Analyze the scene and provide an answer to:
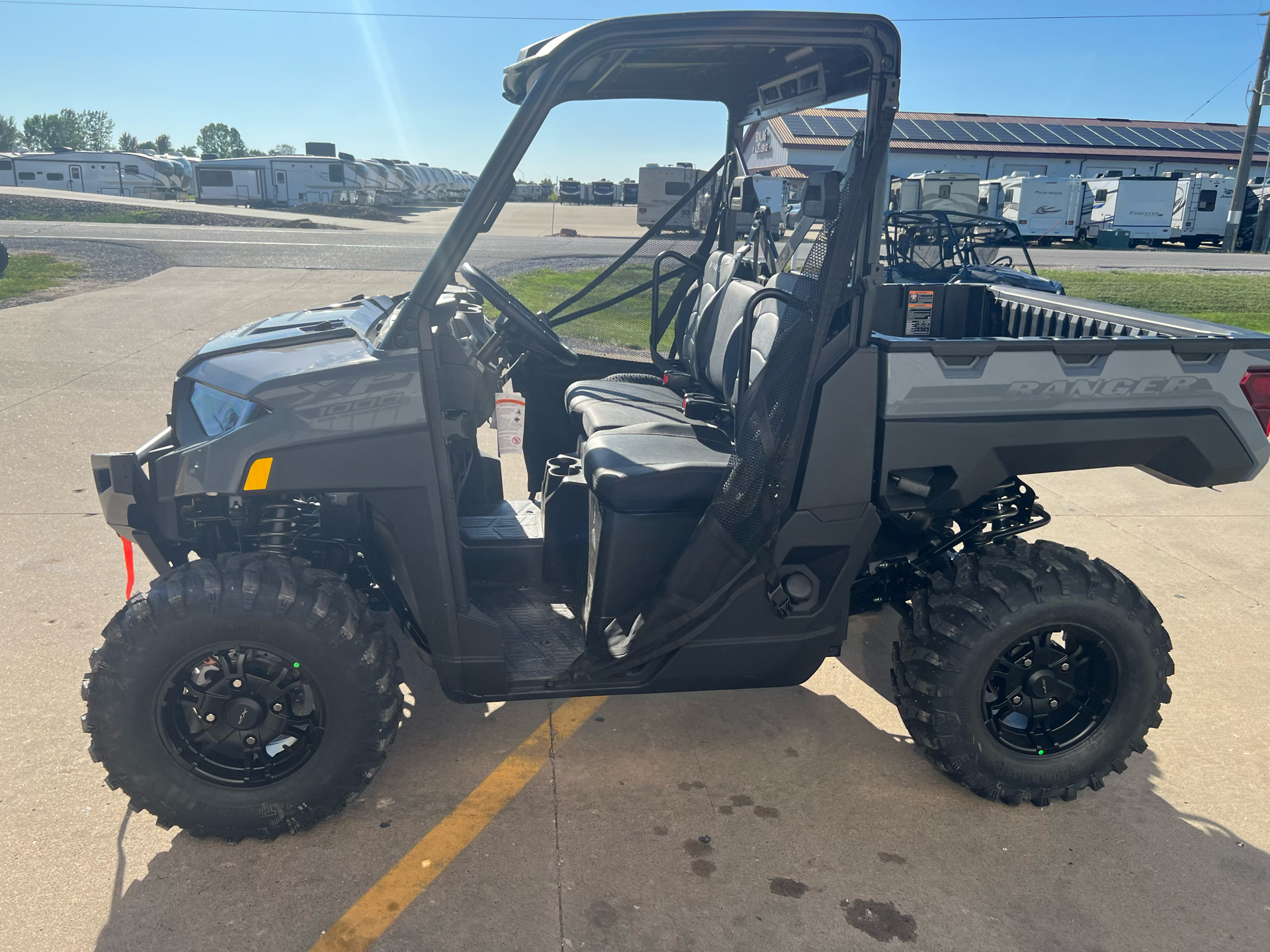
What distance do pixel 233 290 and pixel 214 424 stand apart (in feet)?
39.9

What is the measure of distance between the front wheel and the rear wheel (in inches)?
64.0

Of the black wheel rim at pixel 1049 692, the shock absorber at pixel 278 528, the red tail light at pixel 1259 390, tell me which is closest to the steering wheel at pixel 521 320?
the shock absorber at pixel 278 528

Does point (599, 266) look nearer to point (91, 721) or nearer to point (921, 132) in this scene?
point (91, 721)

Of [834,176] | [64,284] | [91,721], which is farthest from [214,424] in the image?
[64,284]

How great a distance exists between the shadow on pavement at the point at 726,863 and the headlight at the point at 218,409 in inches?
45.9

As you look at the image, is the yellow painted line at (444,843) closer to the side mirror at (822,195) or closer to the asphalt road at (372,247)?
the side mirror at (822,195)

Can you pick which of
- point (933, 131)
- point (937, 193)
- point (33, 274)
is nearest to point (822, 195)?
point (33, 274)

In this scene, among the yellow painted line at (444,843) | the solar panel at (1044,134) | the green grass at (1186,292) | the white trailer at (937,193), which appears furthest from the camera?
the solar panel at (1044,134)

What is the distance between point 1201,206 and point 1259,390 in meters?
33.8

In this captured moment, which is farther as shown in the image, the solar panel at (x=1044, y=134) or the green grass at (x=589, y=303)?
the solar panel at (x=1044, y=134)

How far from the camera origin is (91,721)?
249cm

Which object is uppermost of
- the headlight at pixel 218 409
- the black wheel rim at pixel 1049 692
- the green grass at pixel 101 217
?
the green grass at pixel 101 217

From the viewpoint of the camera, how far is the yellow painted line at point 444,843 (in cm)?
233

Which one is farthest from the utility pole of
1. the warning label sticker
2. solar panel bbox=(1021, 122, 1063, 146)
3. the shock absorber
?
the shock absorber
